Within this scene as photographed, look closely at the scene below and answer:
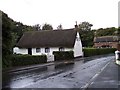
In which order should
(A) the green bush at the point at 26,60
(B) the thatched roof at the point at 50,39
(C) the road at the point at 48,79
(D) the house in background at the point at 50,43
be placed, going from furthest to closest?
(B) the thatched roof at the point at 50,39
(D) the house in background at the point at 50,43
(A) the green bush at the point at 26,60
(C) the road at the point at 48,79

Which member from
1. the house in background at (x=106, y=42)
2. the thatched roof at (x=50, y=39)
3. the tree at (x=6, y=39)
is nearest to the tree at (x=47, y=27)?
the house in background at (x=106, y=42)

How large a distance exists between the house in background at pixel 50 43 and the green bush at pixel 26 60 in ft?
51.8

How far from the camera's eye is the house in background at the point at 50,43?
5119cm

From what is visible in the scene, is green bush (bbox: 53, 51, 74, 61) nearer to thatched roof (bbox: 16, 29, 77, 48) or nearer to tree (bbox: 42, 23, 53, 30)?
thatched roof (bbox: 16, 29, 77, 48)

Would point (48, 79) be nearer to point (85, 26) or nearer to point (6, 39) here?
point (6, 39)

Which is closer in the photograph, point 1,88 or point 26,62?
point 1,88

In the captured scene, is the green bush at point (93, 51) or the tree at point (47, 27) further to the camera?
the tree at point (47, 27)

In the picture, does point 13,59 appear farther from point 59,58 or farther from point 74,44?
point 74,44

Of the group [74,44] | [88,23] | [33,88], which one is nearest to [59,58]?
Result: [74,44]

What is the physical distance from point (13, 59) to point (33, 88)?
15672mm

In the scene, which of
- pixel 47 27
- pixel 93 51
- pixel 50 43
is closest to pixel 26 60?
pixel 50 43

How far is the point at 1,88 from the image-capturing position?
12.1 m

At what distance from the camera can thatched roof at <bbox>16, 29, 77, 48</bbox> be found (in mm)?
51438

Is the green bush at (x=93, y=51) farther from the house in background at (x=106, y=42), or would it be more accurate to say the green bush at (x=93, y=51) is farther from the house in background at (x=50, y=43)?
the house in background at (x=106, y=42)
